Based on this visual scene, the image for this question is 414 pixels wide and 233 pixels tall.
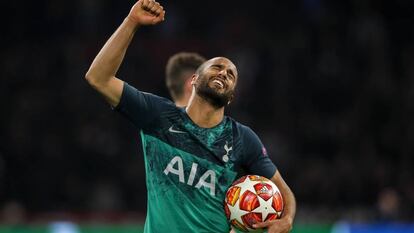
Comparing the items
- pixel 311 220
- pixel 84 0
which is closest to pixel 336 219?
pixel 311 220

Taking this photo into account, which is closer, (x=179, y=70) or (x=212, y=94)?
(x=212, y=94)

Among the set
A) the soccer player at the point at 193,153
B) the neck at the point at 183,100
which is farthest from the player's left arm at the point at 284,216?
the neck at the point at 183,100

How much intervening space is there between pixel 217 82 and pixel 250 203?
0.78 m

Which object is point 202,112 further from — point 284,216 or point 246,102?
point 246,102

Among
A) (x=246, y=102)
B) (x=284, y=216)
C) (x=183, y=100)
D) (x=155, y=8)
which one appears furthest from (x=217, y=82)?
(x=246, y=102)

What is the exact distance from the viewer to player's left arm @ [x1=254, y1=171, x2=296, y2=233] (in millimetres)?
5059

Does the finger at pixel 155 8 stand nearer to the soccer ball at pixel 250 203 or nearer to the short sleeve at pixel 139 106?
the short sleeve at pixel 139 106

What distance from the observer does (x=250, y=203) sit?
16.6ft

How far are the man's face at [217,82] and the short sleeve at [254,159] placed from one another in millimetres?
302

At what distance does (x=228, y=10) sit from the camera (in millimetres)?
17891

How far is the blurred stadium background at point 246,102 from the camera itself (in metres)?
13.5

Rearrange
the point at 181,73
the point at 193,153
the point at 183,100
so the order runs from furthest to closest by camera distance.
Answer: the point at 181,73, the point at 183,100, the point at 193,153

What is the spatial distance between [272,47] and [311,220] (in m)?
4.74

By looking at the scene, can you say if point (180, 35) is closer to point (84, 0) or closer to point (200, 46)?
point (200, 46)
